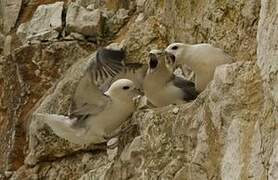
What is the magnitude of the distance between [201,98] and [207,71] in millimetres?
648

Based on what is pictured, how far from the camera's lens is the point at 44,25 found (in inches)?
596

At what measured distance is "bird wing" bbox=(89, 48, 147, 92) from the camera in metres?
10.1

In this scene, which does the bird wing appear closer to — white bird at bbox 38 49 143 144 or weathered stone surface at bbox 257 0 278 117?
white bird at bbox 38 49 143 144

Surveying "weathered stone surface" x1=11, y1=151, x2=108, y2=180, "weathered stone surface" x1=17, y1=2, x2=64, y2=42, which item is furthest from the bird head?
"weathered stone surface" x1=17, y1=2, x2=64, y2=42

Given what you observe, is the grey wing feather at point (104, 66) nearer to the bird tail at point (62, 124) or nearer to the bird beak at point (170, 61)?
the bird tail at point (62, 124)

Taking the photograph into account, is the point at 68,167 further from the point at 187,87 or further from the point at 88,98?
the point at 187,87

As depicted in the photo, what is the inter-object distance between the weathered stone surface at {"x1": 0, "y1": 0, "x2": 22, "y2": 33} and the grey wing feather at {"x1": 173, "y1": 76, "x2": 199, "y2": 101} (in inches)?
316

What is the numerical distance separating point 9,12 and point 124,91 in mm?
8099

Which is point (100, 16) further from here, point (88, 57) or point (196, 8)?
point (196, 8)

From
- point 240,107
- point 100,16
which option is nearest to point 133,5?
point 100,16

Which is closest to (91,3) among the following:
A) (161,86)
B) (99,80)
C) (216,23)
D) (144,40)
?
(144,40)

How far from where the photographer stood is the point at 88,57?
44.3 ft

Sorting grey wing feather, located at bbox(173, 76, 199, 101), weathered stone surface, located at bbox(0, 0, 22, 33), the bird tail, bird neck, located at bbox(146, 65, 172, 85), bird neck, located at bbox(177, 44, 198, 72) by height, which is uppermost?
bird neck, located at bbox(177, 44, 198, 72)

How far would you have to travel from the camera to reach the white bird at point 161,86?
9078 millimetres
